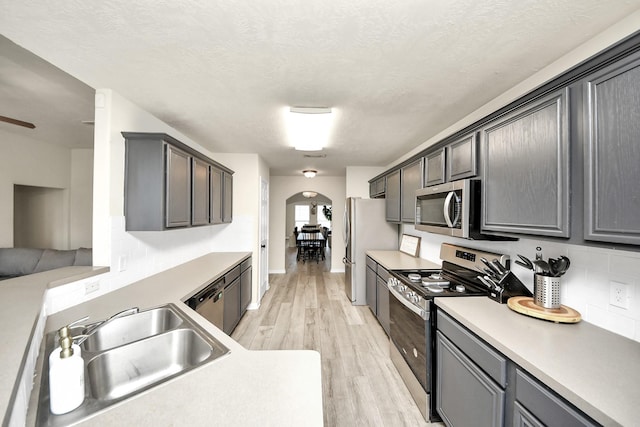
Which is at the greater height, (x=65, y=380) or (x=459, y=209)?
(x=459, y=209)

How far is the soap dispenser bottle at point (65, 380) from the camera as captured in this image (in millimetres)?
755

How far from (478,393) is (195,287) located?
2012mm

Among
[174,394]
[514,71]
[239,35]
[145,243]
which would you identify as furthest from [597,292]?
[145,243]

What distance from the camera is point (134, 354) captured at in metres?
1.19

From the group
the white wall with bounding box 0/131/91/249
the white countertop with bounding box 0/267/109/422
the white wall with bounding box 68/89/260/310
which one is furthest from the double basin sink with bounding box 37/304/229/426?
the white wall with bounding box 0/131/91/249

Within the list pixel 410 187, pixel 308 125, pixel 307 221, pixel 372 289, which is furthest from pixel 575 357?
pixel 307 221

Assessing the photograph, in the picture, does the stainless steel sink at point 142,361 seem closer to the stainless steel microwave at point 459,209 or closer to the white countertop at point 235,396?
the white countertop at point 235,396

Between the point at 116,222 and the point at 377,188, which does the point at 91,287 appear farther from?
the point at 377,188

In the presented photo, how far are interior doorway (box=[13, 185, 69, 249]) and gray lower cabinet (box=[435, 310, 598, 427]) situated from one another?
566 cm

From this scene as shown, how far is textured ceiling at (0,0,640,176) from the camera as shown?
115 centimetres

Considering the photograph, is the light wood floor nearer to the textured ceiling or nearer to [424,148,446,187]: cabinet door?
[424,148,446,187]: cabinet door

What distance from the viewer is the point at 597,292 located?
135 centimetres

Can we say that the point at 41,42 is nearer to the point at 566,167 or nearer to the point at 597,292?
the point at 566,167

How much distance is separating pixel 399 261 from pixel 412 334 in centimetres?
126
